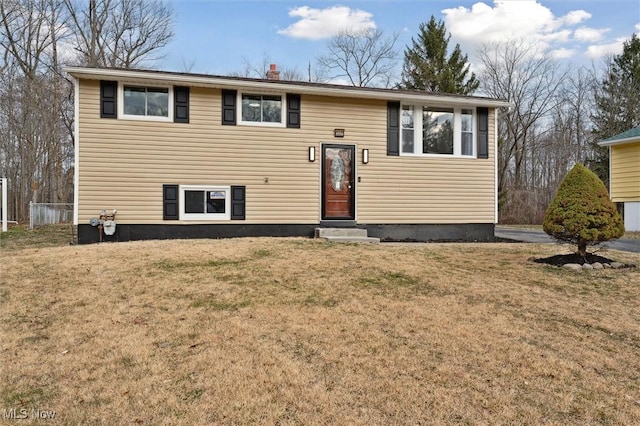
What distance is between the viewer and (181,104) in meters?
9.42

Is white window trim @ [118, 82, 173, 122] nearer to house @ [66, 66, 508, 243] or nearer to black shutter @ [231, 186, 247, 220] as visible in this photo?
house @ [66, 66, 508, 243]

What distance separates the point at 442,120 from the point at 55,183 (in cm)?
2094

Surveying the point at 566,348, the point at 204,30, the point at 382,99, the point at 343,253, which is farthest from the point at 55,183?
the point at 566,348

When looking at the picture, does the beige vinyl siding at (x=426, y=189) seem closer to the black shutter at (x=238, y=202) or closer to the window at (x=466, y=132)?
the window at (x=466, y=132)

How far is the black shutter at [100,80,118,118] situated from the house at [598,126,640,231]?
15.5m

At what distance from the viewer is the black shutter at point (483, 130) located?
36.5 feet

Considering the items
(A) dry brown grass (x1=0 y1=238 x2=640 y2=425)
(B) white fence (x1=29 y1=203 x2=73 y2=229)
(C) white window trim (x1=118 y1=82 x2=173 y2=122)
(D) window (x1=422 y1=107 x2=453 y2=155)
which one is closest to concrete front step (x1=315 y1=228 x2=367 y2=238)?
(D) window (x1=422 y1=107 x2=453 y2=155)

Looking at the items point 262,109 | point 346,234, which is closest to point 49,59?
point 262,109

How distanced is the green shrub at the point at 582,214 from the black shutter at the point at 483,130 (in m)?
4.24

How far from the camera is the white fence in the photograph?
14180 millimetres

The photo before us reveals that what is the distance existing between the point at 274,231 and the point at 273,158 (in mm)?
1728

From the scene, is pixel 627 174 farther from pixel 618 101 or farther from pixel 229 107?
pixel 229 107

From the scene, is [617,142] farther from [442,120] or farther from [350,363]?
[350,363]

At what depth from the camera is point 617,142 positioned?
14.5 metres
